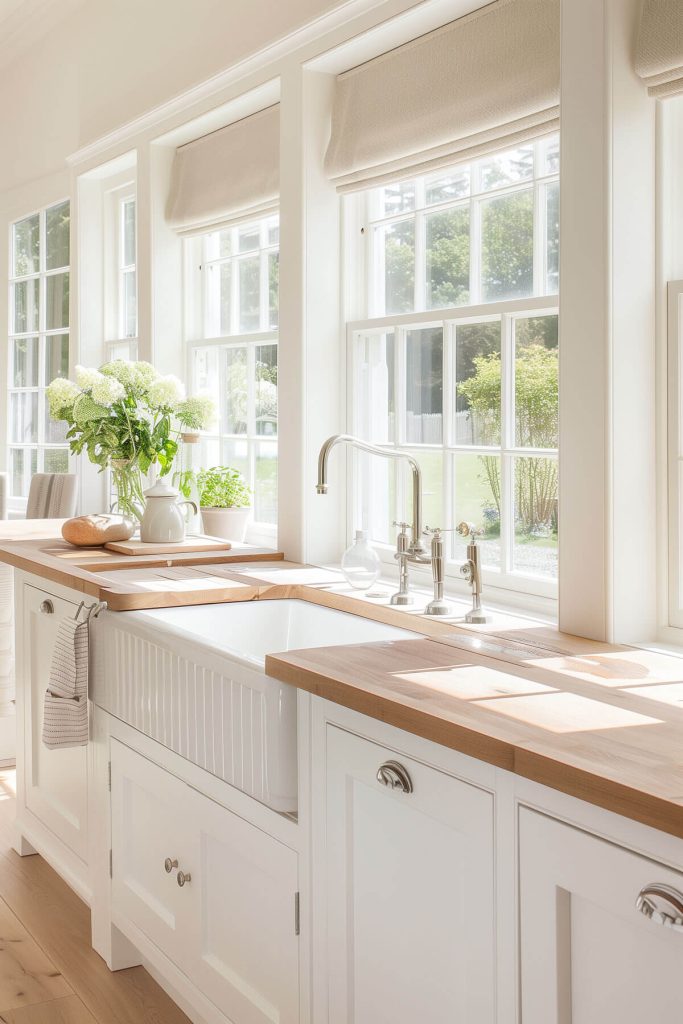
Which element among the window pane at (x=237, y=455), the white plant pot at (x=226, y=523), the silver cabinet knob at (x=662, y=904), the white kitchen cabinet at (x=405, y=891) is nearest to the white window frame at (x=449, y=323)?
the white plant pot at (x=226, y=523)

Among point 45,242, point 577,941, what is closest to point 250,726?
point 577,941

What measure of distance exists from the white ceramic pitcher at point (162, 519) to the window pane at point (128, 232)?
1703 millimetres

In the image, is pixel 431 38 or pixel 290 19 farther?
pixel 290 19

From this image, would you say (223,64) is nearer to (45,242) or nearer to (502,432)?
(502,432)

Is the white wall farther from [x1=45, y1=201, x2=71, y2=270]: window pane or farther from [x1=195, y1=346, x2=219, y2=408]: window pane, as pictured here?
[x1=195, y1=346, x2=219, y2=408]: window pane

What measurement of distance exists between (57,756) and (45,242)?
3110mm

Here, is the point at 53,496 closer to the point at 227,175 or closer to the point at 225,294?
the point at 225,294

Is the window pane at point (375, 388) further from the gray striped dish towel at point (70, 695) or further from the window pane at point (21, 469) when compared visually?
the window pane at point (21, 469)

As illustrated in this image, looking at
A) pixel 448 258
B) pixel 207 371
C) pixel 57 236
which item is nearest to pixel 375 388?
pixel 448 258

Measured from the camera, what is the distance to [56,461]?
5227mm

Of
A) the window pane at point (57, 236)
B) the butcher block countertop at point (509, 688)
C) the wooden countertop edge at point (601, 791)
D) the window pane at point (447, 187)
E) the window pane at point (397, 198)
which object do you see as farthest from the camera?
the window pane at point (57, 236)

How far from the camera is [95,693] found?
2.74 meters

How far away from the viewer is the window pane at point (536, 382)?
2576 millimetres

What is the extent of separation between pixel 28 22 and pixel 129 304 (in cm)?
142
